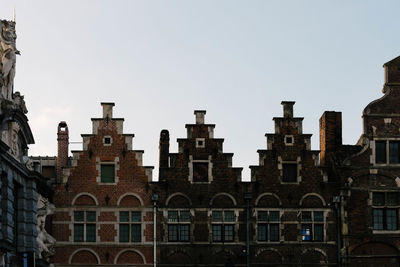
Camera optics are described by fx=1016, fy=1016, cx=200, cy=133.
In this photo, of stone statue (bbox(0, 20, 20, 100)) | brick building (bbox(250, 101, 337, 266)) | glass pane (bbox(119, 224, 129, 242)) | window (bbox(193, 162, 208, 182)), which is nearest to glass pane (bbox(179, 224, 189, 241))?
window (bbox(193, 162, 208, 182))

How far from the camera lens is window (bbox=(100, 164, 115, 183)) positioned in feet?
147

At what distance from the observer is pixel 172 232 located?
146 feet

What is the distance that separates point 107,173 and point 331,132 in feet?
33.8

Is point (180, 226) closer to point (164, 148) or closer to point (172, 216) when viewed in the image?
point (172, 216)

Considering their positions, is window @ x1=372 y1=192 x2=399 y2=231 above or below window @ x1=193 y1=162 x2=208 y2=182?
below

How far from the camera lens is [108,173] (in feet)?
148

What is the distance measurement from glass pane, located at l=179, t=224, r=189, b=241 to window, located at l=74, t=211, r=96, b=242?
3759 mm

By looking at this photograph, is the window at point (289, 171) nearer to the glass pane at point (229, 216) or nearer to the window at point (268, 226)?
the window at point (268, 226)

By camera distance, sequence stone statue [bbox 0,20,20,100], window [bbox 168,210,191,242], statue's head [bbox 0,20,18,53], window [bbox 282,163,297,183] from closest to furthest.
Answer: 1. stone statue [bbox 0,20,20,100]
2. statue's head [bbox 0,20,18,53]
3. window [bbox 168,210,191,242]
4. window [bbox 282,163,297,183]

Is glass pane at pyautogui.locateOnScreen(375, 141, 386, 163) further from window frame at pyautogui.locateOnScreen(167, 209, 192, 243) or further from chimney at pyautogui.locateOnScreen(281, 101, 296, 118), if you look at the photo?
window frame at pyautogui.locateOnScreen(167, 209, 192, 243)

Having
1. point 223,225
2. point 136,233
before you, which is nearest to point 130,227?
point 136,233

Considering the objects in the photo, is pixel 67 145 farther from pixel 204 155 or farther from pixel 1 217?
pixel 1 217

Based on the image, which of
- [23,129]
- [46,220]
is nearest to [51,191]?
[46,220]

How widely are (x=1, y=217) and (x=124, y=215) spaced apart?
7.95m
